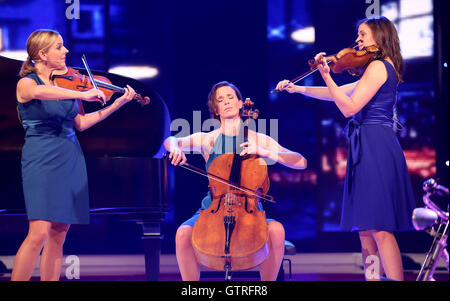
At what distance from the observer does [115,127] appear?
11.4 feet

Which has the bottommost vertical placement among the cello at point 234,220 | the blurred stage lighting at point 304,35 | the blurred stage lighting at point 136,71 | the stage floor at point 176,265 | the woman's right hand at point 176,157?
the stage floor at point 176,265

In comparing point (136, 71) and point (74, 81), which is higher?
point (136, 71)

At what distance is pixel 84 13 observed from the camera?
4.74 m

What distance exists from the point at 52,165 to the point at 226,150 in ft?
2.88

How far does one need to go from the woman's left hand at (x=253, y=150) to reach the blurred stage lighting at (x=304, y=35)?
2269mm

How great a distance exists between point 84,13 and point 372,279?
11.1 feet

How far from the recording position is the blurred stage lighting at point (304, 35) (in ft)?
15.5

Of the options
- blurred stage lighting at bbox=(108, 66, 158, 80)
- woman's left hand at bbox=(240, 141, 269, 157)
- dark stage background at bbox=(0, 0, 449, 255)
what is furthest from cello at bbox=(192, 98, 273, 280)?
blurred stage lighting at bbox=(108, 66, 158, 80)

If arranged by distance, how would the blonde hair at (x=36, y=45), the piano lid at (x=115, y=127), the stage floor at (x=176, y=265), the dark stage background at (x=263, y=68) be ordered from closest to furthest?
the blonde hair at (x=36, y=45), the piano lid at (x=115, y=127), the stage floor at (x=176, y=265), the dark stage background at (x=263, y=68)

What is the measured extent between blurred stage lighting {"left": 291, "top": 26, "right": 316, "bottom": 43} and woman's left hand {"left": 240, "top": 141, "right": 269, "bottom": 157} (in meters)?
2.27

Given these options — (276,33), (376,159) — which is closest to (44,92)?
(376,159)

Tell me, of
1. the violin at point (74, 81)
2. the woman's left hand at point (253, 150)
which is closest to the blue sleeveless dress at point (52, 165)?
the violin at point (74, 81)

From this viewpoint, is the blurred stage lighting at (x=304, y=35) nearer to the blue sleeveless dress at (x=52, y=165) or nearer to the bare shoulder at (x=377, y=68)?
the bare shoulder at (x=377, y=68)

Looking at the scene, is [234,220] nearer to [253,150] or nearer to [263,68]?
[253,150]
